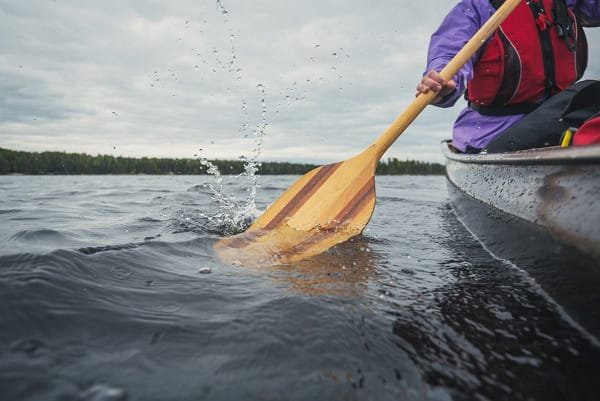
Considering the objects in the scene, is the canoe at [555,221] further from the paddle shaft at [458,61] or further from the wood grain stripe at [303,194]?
the wood grain stripe at [303,194]

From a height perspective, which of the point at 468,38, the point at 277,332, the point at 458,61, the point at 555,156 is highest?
the point at 468,38

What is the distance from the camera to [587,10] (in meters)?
3.24

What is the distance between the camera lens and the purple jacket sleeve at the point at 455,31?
2982 mm

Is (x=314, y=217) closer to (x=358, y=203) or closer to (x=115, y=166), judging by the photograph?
(x=358, y=203)

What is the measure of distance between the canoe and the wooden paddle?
2.73ft

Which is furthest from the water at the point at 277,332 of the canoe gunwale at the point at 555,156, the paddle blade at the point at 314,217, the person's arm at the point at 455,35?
the person's arm at the point at 455,35

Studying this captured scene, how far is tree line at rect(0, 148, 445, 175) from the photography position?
1551 centimetres

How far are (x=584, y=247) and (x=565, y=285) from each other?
0.87ft

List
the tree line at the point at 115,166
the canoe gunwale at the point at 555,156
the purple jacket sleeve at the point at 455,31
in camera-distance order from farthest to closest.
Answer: the tree line at the point at 115,166 → the purple jacket sleeve at the point at 455,31 → the canoe gunwale at the point at 555,156

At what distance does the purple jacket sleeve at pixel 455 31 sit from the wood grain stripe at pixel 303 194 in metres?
1.03

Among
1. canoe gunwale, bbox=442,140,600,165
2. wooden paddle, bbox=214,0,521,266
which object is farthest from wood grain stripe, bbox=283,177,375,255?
canoe gunwale, bbox=442,140,600,165

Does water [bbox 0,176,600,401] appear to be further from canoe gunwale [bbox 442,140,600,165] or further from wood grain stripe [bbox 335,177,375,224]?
wood grain stripe [bbox 335,177,375,224]

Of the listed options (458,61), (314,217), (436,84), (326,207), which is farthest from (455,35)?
(314,217)

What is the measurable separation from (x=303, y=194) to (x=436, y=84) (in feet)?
4.32
